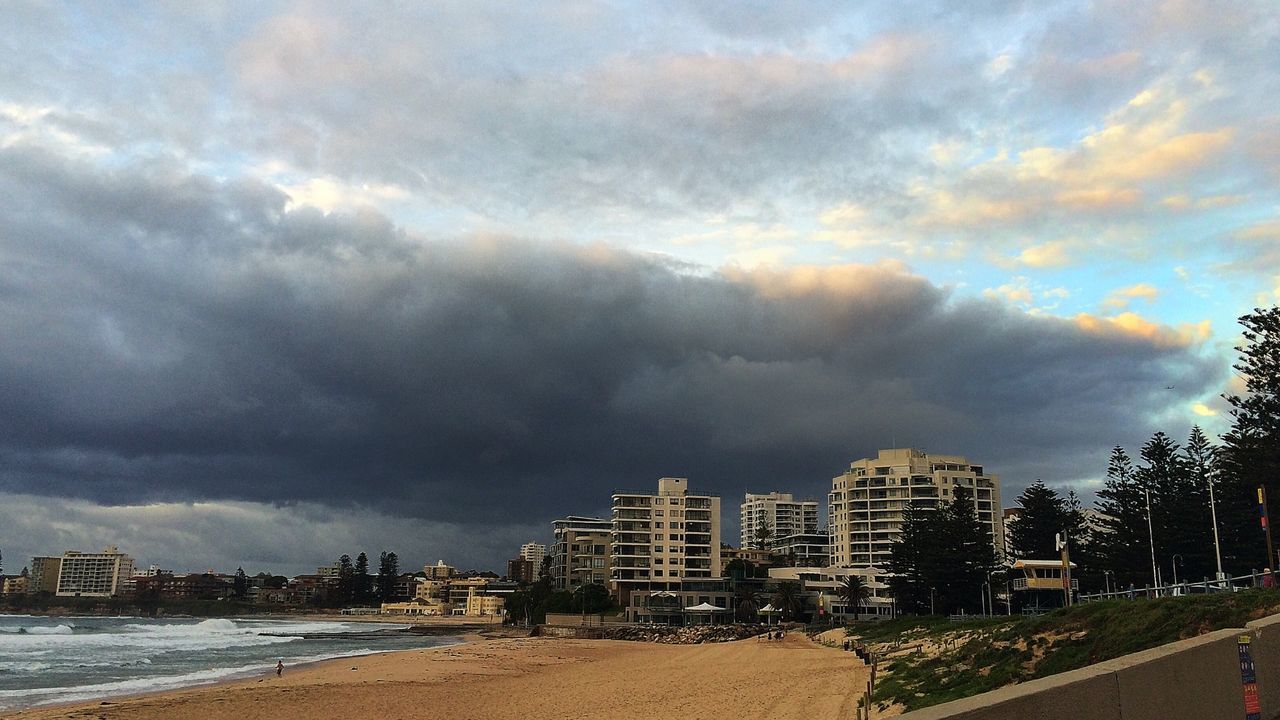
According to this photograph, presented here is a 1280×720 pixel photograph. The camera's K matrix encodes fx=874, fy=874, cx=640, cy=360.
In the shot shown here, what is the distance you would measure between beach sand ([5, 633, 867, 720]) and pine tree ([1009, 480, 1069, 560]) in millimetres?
30165

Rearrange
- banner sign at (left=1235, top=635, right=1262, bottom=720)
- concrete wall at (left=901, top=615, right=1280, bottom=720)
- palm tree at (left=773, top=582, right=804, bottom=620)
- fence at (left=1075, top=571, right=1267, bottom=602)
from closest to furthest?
concrete wall at (left=901, top=615, right=1280, bottom=720)
banner sign at (left=1235, top=635, right=1262, bottom=720)
fence at (left=1075, top=571, right=1267, bottom=602)
palm tree at (left=773, top=582, right=804, bottom=620)

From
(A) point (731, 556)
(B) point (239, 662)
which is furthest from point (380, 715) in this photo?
(A) point (731, 556)

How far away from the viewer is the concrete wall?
5.02 meters

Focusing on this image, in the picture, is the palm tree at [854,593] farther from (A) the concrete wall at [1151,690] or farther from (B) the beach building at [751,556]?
(A) the concrete wall at [1151,690]

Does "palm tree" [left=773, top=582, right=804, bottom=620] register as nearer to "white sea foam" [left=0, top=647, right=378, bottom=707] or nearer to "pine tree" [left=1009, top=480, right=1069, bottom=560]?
"pine tree" [left=1009, top=480, right=1069, bottom=560]

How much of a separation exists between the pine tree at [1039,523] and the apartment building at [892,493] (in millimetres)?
35518

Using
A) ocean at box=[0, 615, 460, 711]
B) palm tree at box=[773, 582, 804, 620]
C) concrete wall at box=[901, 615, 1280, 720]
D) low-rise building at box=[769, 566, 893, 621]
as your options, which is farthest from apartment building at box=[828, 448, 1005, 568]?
concrete wall at box=[901, 615, 1280, 720]

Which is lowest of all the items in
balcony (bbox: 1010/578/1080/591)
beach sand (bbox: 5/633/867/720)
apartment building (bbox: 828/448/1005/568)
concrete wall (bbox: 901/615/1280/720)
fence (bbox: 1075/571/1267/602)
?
beach sand (bbox: 5/633/867/720)

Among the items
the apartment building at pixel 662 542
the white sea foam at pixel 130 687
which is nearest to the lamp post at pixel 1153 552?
the white sea foam at pixel 130 687

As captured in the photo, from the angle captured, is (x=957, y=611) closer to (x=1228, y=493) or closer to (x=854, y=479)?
(x=1228, y=493)

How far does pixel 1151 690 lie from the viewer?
615 cm

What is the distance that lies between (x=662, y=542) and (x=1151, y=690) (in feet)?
368

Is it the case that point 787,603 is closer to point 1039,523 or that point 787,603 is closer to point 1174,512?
point 1039,523

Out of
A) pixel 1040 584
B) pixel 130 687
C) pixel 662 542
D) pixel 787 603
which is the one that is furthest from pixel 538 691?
pixel 662 542
